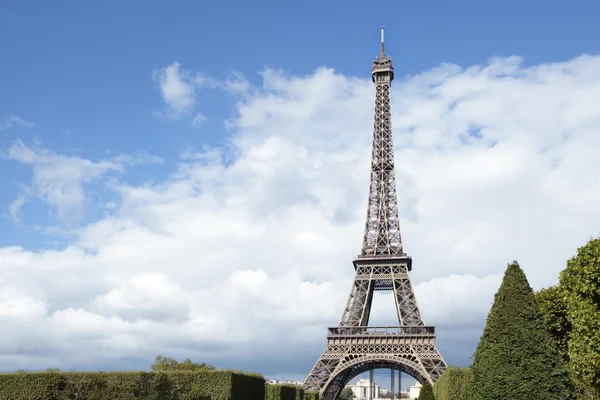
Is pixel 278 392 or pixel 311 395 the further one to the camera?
pixel 311 395

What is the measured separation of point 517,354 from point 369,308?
53.9 metres

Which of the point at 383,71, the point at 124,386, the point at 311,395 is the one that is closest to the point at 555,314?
the point at 311,395

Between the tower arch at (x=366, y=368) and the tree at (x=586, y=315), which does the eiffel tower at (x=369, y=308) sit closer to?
the tower arch at (x=366, y=368)

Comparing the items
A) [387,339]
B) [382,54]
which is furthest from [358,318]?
[382,54]

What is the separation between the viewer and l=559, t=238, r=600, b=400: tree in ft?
95.1

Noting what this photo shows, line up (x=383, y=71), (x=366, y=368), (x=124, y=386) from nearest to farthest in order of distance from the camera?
(x=124, y=386) → (x=366, y=368) → (x=383, y=71)

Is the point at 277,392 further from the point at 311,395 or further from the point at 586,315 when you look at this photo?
the point at 586,315

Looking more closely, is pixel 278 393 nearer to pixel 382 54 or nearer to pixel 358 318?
pixel 358 318

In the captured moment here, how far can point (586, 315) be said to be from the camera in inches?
1156

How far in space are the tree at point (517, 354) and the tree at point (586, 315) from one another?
A: 1057 cm

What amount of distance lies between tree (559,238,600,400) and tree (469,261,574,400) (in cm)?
1057

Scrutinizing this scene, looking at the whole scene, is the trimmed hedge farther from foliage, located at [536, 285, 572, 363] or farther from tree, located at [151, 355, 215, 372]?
foliage, located at [536, 285, 572, 363]

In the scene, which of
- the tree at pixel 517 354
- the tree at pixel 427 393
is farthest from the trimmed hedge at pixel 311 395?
the tree at pixel 517 354

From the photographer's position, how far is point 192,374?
33.1 m
